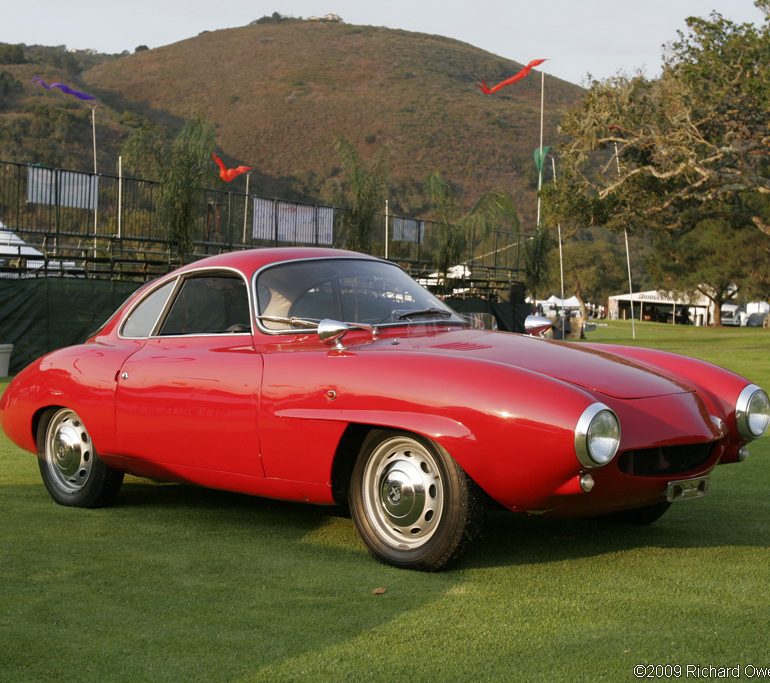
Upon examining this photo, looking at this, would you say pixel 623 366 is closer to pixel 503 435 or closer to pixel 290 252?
pixel 503 435

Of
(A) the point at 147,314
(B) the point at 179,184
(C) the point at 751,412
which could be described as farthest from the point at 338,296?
(B) the point at 179,184

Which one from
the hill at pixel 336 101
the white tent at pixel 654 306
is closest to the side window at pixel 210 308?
the hill at pixel 336 101

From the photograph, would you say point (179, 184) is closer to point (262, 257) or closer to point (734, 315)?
point (262, 257)

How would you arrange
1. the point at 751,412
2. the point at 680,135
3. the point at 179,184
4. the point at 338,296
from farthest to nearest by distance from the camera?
the point at 680,135 → the point at 179,184 → the point at 338,296 → the point at 751,412

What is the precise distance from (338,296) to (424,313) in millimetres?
497

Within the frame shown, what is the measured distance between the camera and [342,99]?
420 ft

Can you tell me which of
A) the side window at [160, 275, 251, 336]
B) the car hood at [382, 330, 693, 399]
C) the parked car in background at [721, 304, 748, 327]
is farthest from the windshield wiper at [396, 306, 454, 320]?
the parked car in background at [721, 304, 748, 327]

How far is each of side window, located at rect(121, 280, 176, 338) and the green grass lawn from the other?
1.07m

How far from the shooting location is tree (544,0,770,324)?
102ft

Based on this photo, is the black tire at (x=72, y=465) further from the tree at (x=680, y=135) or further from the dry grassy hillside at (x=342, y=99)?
the dry grassy hillside at (x=342, y=99)

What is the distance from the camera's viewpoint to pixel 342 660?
3.76 metres

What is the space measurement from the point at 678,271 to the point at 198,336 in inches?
2711

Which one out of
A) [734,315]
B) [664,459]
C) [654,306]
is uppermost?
[654,306]

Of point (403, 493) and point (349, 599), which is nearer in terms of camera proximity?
point (349, 599)
